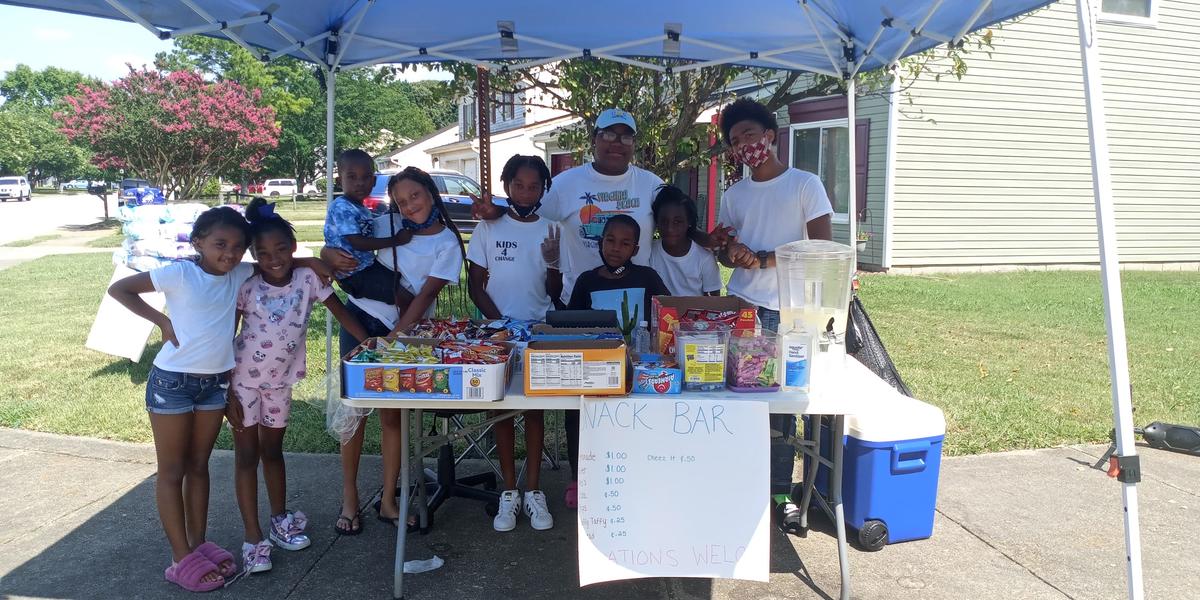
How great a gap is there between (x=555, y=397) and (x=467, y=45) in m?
2.58

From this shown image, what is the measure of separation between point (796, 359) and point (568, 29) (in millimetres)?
2635

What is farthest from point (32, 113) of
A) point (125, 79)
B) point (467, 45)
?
point (467, 45)

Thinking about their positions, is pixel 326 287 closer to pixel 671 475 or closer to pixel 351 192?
pixel 351 192

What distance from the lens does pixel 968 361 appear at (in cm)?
690

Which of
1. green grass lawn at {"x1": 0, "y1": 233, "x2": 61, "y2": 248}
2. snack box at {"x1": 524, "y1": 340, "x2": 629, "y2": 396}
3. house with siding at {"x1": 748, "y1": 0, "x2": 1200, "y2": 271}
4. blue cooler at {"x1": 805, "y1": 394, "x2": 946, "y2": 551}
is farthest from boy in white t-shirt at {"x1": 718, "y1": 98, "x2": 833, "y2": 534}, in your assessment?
green grass lawn at {"x1": 0, "y1": 233, "x2": 61, "y2": 248}

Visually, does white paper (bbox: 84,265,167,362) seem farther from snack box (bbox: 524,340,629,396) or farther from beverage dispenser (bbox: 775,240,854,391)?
beverage dispenser (bbox: 775,240,854,391)

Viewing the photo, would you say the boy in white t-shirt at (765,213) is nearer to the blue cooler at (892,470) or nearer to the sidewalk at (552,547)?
the blue cooler at (892,470)

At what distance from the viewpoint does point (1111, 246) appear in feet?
7.79

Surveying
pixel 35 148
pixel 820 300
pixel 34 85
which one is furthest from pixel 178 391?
pixel 34 85

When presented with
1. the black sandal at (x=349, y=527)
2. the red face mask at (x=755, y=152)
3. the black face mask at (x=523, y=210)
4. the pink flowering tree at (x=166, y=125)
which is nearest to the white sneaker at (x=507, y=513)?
the black sandal at (x=349, y=527)

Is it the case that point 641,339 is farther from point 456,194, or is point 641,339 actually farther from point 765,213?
point 456,194

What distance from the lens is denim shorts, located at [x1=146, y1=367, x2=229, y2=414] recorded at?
10.0ft

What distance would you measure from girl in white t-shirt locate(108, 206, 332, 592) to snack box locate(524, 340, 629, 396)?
50.7 inches

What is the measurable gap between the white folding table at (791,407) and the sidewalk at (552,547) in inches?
Answer: 9.2
